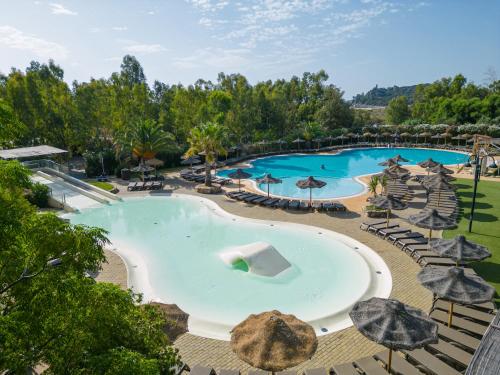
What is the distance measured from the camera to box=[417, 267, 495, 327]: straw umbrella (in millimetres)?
9641

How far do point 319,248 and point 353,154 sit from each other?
34.4m

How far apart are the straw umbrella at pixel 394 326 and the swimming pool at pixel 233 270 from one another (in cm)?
296

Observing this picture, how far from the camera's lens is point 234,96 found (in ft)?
170

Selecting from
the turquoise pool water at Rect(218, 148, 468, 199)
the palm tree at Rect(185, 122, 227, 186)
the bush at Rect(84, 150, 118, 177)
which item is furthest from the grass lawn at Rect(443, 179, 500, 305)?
the bush at Rect(84, 150, 118, 177)

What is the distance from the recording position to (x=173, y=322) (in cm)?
902

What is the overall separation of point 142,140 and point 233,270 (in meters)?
21.8

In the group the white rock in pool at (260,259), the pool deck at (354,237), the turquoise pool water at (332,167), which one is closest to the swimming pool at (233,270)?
the white rock in pool at (260,259)

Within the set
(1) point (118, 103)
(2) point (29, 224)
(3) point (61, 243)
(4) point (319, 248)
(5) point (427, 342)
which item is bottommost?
(4) point (319, 248)

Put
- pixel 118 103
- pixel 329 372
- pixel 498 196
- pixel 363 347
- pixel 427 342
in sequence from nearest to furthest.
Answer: pixel 427 342, pixel 329 372, pixel 363 347, pixel 498 196, pixel 118 103

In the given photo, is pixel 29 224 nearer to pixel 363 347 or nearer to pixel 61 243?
pixel 61 243

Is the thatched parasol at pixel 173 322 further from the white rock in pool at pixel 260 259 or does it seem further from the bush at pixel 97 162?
the bush at pixel 97 162

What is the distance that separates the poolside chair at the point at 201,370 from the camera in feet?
28.5

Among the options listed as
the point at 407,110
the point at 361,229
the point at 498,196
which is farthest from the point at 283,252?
the point at 407,110

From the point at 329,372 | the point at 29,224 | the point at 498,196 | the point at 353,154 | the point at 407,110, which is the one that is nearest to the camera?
the point at 29,224
